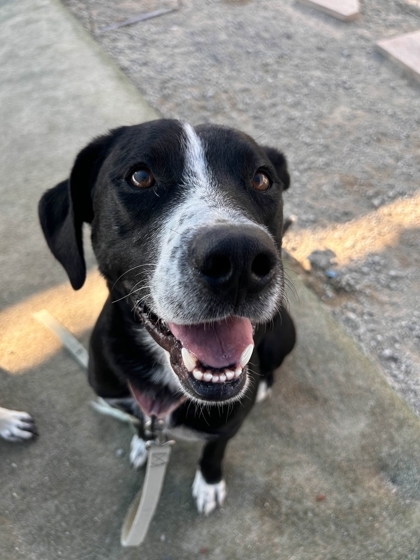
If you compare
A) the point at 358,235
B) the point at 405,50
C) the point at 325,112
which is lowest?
the point at 358,235

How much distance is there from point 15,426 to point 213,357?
4.31 feet

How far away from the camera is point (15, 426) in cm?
240

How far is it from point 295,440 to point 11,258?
6.81 ft

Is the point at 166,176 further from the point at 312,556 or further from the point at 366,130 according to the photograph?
the point at 366,130

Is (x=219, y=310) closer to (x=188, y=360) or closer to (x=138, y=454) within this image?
(x=188, y=360)

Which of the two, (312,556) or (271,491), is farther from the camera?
(271,491)

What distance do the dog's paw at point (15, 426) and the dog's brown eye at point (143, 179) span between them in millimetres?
1385

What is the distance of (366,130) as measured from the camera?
396cm

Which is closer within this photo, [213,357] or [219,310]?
[219,310]

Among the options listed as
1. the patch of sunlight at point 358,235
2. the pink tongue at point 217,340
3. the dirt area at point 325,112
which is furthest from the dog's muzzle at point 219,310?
the patch of sunlight at point 358,235

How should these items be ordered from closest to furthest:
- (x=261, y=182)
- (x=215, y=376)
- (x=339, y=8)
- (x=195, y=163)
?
1. (x=215, y=376)
2. (x=195, y=163)
3. (x=261, y=182)
4. (x=339, y=8)

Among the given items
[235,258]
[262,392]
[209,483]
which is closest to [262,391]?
[262,392]

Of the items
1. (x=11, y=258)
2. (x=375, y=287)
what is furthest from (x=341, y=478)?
(x=11, y=258)

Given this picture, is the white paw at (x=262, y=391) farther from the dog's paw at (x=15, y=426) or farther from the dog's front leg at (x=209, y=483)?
the dog's paw at (x=15, y=426)
